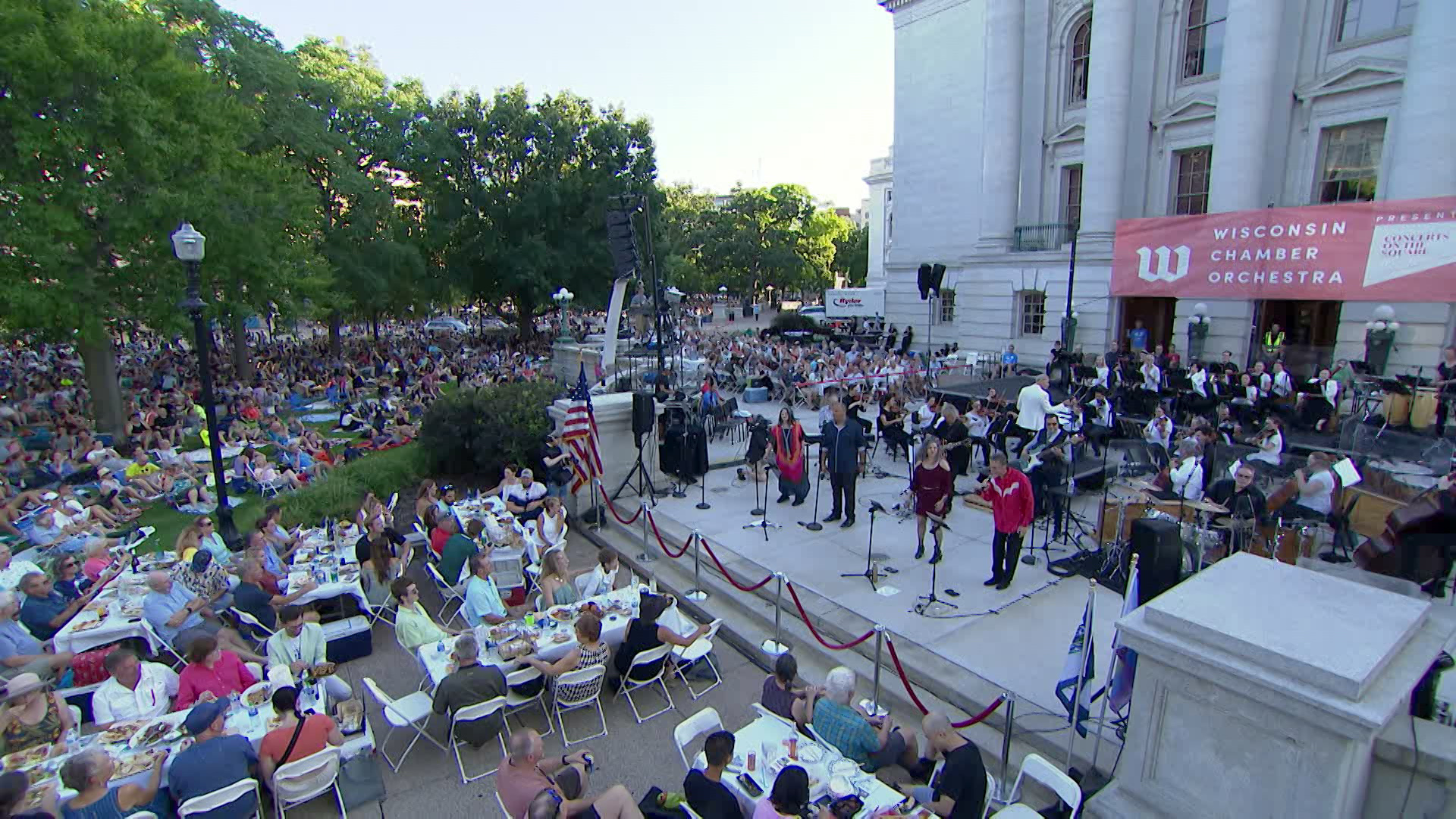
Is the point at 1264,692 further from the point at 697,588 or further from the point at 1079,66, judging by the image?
the point at 1079,66

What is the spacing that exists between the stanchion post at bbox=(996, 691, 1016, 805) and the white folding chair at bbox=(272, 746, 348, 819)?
4910mm

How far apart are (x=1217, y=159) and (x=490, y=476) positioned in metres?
22.0

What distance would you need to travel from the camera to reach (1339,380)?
15359 mm

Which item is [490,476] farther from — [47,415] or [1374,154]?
[1374,154]

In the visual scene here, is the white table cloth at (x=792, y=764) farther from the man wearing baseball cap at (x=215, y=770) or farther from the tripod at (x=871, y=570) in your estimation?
the tripod at (x=871, y=570)

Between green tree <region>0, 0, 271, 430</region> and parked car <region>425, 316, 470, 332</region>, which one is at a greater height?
green tree <region>0, 0, 271, 430</region>

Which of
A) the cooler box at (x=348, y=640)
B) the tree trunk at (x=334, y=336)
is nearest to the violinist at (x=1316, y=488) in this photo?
the cooler box at (x=348, y=640)

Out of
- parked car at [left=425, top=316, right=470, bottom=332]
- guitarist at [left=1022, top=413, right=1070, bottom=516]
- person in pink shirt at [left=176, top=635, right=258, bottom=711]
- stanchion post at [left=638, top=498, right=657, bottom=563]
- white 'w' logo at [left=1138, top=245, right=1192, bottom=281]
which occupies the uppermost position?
white 'w' logo at [left=1138, top=245, right=1192, bottom=281]

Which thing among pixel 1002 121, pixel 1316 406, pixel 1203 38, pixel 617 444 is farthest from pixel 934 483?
pixel 1002 121

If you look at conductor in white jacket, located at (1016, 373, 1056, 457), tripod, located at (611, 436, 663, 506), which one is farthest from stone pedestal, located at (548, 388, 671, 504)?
conductor in white jacket, located at (1016, 373, 1056, 457)

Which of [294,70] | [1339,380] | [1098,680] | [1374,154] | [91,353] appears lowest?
[1098,680]

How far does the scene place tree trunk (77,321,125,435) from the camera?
17.2 metres

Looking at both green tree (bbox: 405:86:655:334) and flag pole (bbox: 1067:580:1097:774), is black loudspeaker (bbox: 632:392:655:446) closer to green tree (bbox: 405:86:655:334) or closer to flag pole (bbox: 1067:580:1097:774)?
flag pole (bbox: 1067:580:1097:774)

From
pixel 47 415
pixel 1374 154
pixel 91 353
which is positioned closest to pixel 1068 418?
pixel 1374 154
